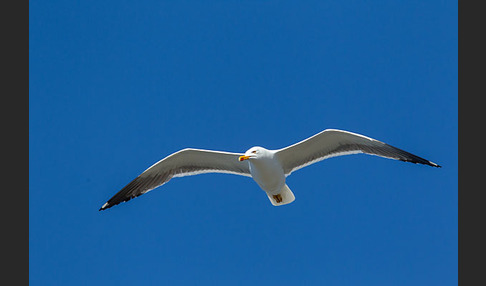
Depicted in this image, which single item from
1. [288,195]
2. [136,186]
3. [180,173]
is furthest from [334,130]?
[136,186]

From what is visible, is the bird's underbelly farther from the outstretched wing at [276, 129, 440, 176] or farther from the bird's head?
the outstretched wing at [276, 129, 440, 176]

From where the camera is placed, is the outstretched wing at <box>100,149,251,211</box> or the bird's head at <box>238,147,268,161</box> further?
the outstretched wing at <box>100,149,251,211</box>

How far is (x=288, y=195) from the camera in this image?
7.39m

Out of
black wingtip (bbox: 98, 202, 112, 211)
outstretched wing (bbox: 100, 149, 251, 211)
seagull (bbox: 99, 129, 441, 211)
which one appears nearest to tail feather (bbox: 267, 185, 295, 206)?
seagull (bbox: 99, 129, 441, 211)

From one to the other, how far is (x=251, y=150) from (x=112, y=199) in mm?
2124

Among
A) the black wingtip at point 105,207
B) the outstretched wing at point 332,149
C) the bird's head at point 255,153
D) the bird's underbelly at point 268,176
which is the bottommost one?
the black wingtip at point 105,207

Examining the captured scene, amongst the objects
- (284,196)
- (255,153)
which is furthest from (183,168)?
(284,196)

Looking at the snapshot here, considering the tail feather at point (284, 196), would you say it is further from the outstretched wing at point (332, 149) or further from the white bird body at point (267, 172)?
the outstretched wing at point (332, 149)

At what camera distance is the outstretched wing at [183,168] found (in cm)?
754

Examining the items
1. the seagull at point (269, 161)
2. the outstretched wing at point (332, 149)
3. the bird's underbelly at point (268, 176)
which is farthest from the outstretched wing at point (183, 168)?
the outstretched wing at point (332, 149)

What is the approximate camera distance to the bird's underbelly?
7.11 m

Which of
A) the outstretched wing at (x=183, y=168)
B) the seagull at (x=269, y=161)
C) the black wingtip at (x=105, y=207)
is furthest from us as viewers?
the black wingtip at (x=105, y=207)

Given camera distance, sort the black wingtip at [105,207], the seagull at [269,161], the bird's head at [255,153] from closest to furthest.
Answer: the bird's head at [255,153], the seagull at [269,161], the black wingtip at [105,207]

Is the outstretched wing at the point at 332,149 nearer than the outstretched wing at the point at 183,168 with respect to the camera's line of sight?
Yes
